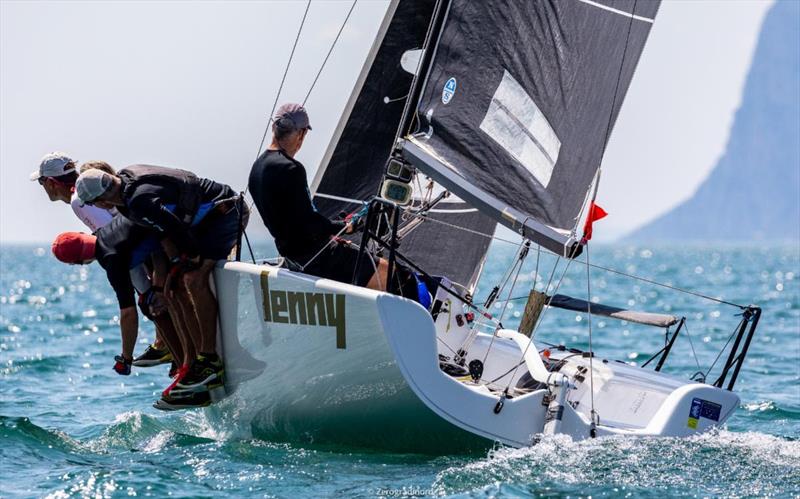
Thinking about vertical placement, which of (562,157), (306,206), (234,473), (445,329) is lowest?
(234,473)

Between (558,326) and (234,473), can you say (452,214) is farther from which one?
(558,326)

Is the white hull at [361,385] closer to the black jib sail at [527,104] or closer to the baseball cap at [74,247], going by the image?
the baseball cap at [74,247]

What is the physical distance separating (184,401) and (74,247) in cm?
99

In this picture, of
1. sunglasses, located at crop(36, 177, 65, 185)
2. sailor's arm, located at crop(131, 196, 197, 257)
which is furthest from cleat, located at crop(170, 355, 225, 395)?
sunglasses, located at crop(36, 177, 65, 185)

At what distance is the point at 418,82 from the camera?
590 cm

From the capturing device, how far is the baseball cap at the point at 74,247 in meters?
5.93

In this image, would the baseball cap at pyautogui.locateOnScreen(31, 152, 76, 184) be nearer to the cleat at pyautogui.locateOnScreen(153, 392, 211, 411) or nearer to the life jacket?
the life jacket

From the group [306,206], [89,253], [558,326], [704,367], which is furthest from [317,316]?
[558,326]

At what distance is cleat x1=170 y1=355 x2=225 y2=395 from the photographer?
19.6ft

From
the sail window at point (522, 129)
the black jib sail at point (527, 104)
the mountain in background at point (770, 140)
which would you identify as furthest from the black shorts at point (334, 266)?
the mountain in background at point (770, 140)

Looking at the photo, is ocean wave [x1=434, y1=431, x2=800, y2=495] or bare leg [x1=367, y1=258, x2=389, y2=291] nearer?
ocean wave [x1=434, y1=431, x2=800, y2=495]

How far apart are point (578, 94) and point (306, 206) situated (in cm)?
173

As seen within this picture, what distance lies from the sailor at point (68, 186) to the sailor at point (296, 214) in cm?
85

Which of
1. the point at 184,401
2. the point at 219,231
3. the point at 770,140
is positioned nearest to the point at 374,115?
the point at 219,231
